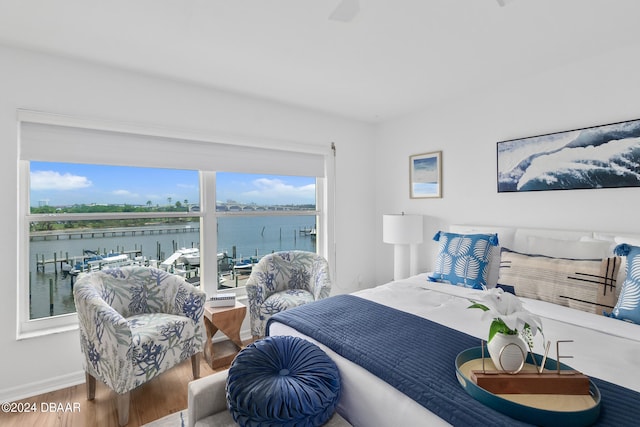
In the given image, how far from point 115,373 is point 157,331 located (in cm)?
31

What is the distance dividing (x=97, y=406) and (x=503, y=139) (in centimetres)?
377

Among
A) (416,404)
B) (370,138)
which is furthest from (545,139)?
(416,404)

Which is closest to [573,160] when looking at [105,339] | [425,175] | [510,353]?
[425,175]

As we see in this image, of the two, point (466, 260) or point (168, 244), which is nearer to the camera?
point (466, 260)

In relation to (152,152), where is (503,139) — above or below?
above

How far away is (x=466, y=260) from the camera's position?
262 cm

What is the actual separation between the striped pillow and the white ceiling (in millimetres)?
1482

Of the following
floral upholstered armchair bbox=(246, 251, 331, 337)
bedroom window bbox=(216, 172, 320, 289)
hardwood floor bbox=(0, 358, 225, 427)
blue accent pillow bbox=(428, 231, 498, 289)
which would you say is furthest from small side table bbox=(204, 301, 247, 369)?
blue accent pillow bbox=(428, 231, 498, 289)

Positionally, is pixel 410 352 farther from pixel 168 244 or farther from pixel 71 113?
pixel 71 113

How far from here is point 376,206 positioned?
4.32 meters

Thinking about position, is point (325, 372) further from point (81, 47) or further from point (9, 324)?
point (81, 47)

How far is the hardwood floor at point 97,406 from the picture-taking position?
2029 mm

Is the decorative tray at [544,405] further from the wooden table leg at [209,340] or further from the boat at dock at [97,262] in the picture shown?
the boat at dock at [97,262]

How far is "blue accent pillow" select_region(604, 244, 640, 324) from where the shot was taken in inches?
69.3
